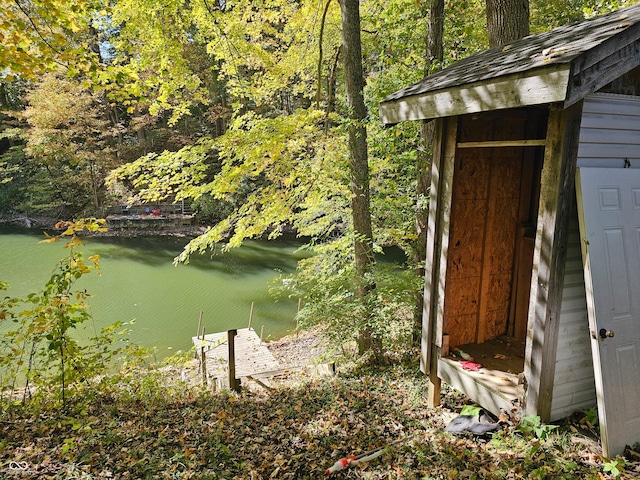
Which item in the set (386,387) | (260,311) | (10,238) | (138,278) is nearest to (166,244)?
(138,278)

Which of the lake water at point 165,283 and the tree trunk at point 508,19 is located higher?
the tree trunk at point 508,19

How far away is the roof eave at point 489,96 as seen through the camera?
2.23m

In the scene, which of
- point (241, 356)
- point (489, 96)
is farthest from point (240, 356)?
point (489, 96)

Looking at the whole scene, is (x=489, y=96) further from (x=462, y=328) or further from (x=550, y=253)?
(x=462, y=328)

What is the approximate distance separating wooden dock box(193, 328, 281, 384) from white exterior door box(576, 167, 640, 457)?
577 cm

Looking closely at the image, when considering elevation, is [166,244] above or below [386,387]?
above

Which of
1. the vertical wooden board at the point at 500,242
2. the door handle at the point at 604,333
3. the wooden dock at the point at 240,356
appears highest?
the vertical wooden board at the point at 500,242

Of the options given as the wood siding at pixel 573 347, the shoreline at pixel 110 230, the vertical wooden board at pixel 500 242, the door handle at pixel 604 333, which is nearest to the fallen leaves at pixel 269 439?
the wood siding at pixel 573 347

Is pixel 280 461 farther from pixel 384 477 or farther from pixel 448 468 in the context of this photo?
pixel 448 468

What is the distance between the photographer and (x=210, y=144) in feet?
18.5

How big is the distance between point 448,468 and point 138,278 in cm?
1430

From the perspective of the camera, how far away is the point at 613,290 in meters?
2.59

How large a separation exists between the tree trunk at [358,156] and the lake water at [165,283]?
19.2 feet

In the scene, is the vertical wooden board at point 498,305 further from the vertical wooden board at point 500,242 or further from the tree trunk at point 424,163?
the tree trunk at point 424,163
